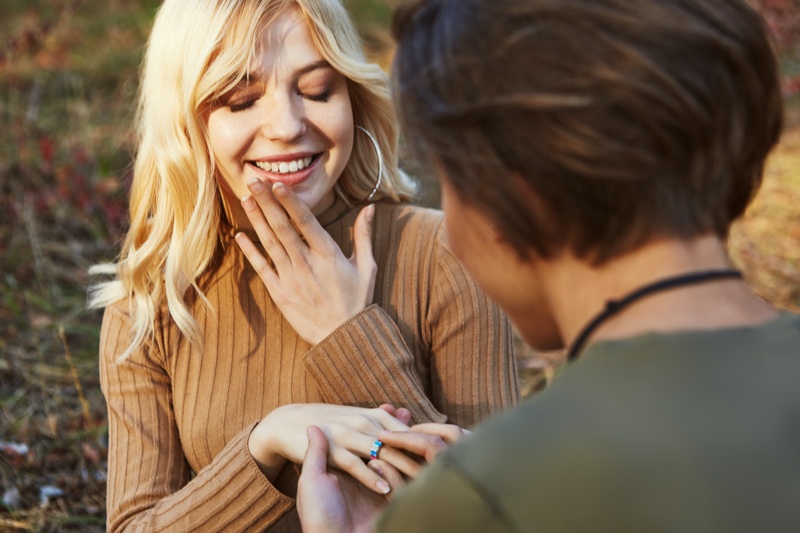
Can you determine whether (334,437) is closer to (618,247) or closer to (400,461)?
(400,461)

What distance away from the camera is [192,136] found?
2.24m

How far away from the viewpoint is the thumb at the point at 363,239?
229 centimetres

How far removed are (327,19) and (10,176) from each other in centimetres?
356

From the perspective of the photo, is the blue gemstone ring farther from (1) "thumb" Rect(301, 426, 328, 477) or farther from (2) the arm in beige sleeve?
(2) the arm in beige sleeve

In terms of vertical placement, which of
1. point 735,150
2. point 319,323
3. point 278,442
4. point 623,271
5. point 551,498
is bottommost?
point 278,442

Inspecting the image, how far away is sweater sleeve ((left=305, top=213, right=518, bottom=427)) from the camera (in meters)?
2.16

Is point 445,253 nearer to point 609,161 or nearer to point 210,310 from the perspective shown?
point 210,310

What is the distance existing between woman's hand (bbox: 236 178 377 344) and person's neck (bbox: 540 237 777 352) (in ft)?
3.37

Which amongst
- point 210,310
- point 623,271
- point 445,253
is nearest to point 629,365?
point 623,271

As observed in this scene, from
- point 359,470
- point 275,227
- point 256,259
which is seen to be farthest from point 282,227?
point 359,470

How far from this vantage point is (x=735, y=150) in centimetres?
121

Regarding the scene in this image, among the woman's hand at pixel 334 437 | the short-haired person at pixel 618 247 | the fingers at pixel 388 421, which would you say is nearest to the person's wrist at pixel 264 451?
the woman's hand at pixel 334 437

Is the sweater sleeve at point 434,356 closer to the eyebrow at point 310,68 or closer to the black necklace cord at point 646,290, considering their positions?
the eyebrow at point 310,68

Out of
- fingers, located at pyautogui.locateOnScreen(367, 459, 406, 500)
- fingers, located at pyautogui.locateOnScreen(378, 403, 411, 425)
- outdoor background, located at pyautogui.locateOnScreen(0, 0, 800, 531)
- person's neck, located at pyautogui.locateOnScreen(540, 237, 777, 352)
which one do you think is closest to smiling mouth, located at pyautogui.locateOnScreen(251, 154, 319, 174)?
fingers, located at pyautogui.locateOnScreen(378, 403, 411, 425)
